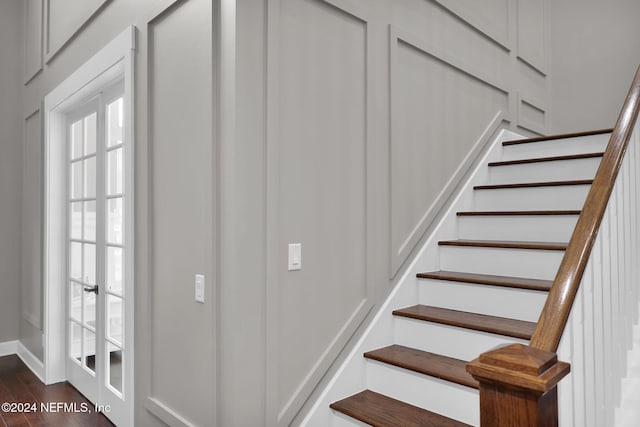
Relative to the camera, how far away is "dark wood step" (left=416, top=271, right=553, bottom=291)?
82.6 inches

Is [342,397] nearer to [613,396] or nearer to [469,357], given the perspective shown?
[469,357]

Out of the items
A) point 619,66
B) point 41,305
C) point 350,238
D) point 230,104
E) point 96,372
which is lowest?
point 96,372

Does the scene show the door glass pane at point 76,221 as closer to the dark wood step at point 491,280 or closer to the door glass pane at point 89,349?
the door glass pane at point 89,349

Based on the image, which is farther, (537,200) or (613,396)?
(537,200)

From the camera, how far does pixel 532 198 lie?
2795 mm

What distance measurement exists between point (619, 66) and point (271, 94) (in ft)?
12.1

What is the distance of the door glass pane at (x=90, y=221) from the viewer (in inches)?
119

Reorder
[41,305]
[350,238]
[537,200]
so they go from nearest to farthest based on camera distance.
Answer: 1. [350,238]
2. [537,200]
3. [41,305]

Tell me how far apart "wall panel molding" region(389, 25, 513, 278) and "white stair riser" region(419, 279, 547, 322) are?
244 millimetres

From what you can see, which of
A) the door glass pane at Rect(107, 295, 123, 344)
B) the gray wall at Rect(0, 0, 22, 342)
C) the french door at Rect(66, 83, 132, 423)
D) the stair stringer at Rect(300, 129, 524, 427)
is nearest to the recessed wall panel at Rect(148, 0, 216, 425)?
the french door at Rect(66, 83, 132, 423)

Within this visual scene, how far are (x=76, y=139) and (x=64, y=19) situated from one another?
0.85 metres

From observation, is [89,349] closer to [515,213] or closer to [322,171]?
[322,171]

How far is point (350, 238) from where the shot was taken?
7.12 ft

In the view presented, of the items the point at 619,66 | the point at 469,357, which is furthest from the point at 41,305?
the point at 619,66
